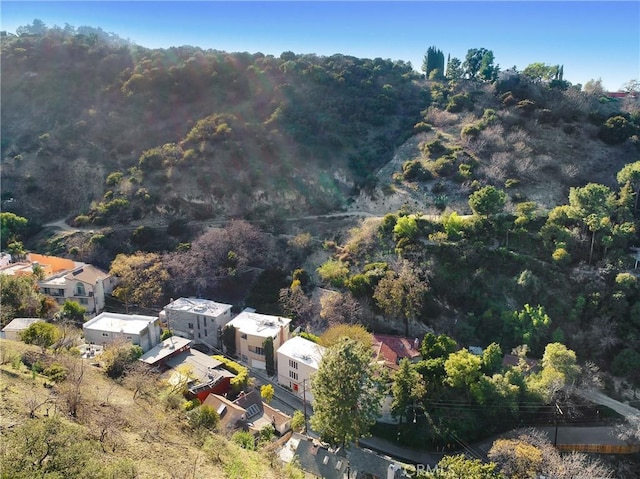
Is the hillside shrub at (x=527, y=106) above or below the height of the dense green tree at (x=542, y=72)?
below

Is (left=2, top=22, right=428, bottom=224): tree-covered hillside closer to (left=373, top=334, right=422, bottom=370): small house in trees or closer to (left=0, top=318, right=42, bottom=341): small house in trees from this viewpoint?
(left=373, top=334, right=422, bottom=370): small house in trees

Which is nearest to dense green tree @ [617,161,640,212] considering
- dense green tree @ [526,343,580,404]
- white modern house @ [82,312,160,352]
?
dense green tree @ [526,343,580,404]

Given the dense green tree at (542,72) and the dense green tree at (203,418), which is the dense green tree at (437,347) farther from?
the dense green tree at (542,72)

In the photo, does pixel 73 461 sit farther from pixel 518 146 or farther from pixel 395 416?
pixel 518 146

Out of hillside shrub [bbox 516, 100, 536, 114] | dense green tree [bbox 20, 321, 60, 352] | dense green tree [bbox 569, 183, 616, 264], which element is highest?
hillside shrub [bbox 516, 100, 536, 114]

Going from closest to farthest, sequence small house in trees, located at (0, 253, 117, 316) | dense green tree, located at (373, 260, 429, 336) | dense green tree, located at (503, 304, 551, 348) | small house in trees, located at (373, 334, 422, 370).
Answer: small house in trees, located at (373, 334, 422, 370) → dense green tree, located at (503, 304, 551, 348) → dense green tree, located at (373, 260, 429, 336) → small house in trees, located at (0, 253, 117, 316)

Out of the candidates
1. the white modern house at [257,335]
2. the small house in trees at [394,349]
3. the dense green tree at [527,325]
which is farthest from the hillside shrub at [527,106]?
the white modern house at [257,335]
